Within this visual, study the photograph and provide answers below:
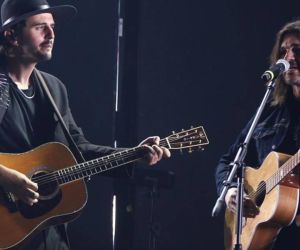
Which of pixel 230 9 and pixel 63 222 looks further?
pixel 230 9

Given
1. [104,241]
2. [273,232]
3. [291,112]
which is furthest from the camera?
[104,241]

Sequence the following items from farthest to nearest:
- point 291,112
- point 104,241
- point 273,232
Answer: point 104,241
point 291,112
point 273,232

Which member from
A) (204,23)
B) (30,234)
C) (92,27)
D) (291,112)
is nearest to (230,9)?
(204,23)

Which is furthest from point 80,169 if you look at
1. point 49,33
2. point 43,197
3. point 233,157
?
point 233,157

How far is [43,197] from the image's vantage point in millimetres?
3406

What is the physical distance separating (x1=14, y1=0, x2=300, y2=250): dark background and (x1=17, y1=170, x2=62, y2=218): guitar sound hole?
135 centimetres

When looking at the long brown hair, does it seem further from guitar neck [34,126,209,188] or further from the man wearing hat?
the man wearing hat

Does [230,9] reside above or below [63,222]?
above

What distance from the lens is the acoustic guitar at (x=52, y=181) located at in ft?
10.9

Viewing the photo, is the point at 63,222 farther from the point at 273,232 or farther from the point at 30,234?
the point at 273,232

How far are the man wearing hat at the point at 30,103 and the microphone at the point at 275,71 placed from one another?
0.78 meters

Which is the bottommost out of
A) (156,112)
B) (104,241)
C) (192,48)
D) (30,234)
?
(104,241)

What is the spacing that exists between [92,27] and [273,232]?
7.48ft

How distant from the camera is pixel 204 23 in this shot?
4836mm
